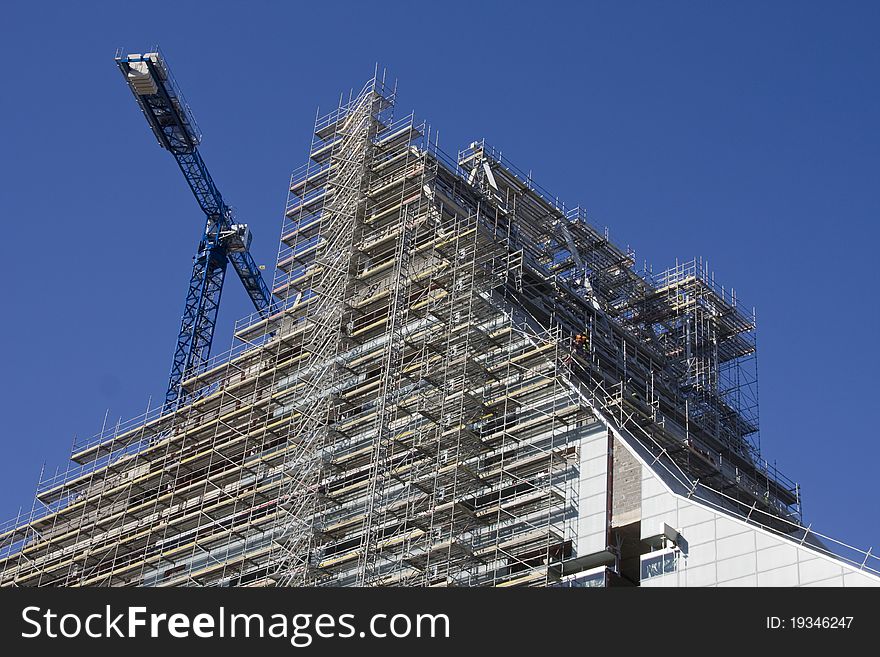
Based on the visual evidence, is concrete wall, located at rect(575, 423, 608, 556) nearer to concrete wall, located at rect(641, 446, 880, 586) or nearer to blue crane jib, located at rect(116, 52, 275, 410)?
concrete wall, located at rect(641, 446, 880, 586)

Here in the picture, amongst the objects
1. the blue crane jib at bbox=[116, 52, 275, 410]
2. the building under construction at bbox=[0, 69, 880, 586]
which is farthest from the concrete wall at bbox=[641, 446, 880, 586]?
the blue crane jib at bbox=[116, 52, 275, 410]

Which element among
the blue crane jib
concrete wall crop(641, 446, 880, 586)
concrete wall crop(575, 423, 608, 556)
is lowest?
concrete wall crop(641, 446, 880, 586)

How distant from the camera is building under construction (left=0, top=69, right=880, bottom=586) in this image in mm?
54500

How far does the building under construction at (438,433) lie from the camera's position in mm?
54500

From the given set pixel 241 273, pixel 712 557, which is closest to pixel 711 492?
pixel 712 557

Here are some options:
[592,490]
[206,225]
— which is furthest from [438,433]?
[206,225]

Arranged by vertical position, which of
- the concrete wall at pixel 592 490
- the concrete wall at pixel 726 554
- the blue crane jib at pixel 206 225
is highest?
the blue crane jib at pixel 206 225

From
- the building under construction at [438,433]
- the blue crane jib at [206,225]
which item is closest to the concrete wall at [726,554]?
the building under construction at [438,433]

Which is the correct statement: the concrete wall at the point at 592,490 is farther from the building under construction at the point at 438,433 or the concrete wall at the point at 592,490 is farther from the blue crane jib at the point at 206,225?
the blue crane jib at the point at 206,225

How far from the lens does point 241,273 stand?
12119cm

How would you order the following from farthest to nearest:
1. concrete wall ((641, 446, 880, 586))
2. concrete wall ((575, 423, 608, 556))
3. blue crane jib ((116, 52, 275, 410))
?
blue crane jib ((116, 52, 275, 410)) → concrete wall ((575, 423, 608, 556)) → concrete wall ((641, 446, 880, 586))

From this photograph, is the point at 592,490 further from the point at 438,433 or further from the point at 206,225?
the point at 206,225
